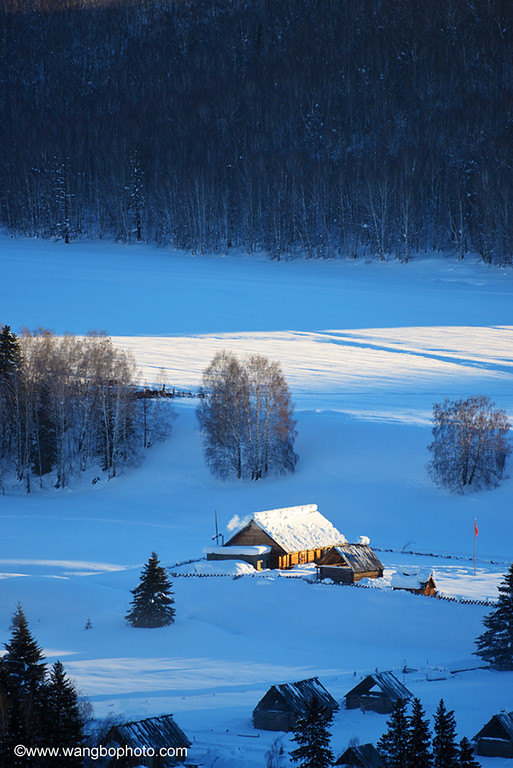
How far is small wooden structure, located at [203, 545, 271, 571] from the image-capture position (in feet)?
119

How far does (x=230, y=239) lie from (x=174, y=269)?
15597 mm

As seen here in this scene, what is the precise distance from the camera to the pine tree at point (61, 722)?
1772 cm

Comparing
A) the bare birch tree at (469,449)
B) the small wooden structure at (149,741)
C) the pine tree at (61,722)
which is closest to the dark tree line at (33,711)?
the pine tree at (61,722)

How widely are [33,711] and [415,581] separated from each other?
15.5 meters

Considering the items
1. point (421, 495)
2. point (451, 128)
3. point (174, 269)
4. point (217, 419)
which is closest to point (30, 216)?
point (174, 269)

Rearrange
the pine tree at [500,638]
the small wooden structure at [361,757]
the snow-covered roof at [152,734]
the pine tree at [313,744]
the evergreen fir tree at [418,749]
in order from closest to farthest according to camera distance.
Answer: the evergreen fir tree at [418,749]
the pine tree at [313,744]
the small wooden structure at [361,757]
the snow-covered roof at [152,734]
the pine tree at [500,638]

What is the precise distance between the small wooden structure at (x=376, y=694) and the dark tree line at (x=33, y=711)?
5.99m

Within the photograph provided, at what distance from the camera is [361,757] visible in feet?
62.0

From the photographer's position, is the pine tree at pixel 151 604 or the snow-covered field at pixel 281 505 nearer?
the snow-covered field at pixel 281 505

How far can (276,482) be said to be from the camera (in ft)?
154

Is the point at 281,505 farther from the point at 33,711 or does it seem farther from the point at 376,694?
the point at 33,711

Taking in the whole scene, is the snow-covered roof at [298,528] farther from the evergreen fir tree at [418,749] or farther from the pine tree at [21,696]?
the evergreen fir tree at [418,749]

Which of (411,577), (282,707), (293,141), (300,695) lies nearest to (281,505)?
(411,577)

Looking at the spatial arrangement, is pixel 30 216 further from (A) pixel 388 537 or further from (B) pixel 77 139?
(A) pixel 388 537
